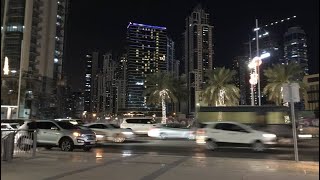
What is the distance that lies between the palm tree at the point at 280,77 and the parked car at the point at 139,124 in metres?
19.3

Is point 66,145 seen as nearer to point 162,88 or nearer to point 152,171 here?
point 152,171

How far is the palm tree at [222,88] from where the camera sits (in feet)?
188

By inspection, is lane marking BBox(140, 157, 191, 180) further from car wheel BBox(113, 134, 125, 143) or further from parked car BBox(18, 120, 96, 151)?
car wheel BBox(113, 134, 125, 143)

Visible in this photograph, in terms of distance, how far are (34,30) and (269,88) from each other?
7511 centimetres

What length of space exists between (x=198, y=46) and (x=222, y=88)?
20.5 meters

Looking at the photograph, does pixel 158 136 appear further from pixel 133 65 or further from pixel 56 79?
pixel 56 79

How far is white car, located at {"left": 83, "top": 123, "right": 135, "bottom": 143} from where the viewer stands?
28.7 meters

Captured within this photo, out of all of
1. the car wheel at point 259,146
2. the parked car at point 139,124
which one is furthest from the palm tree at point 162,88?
the car wheel at point 259,146

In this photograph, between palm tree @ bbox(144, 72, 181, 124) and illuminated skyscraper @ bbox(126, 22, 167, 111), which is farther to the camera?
illuminated skyscraper @ bbox(126, 22, 167, 111)

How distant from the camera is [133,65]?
11025 cm

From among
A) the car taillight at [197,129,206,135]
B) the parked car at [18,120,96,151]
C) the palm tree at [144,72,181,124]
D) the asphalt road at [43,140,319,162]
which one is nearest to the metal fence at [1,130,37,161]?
the parked car at [18,120,96,151]

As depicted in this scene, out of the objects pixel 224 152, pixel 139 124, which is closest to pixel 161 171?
pixel 224 152

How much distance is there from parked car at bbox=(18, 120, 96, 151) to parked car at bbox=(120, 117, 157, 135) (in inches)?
638

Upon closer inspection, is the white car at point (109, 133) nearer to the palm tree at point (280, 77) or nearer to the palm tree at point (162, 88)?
the palm tree at point (280, 77)
